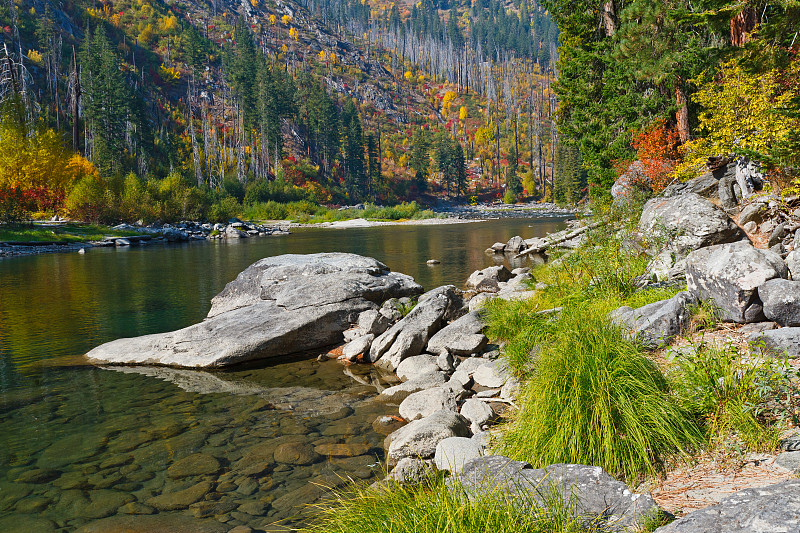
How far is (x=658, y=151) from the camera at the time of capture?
1880 centimetres

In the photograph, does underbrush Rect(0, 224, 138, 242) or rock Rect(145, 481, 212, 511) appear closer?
rock Rect(145, 481, 212, 511)

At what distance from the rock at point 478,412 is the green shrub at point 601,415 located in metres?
1.44

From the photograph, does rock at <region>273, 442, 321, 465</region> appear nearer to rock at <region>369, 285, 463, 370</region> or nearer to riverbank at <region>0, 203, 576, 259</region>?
rock at <region>369, 285, 463, 370</region>

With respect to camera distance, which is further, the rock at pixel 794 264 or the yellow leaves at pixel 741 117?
the yellow leaves at pixel 741 117

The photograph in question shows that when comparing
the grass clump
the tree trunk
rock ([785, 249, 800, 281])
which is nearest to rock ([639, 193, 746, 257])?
rock ([785, 249, 800, 281])

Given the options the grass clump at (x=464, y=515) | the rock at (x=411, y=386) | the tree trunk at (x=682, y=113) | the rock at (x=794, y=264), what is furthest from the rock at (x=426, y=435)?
the tree trunk at (x=682, y=113)

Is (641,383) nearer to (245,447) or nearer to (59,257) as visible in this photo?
(245,447)

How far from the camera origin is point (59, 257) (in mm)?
35531

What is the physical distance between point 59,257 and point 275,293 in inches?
1183

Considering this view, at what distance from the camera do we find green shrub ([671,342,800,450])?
A: 14.0 feet

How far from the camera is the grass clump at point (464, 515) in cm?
311

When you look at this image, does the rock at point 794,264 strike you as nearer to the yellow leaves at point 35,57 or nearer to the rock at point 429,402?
the rock at point 429,402

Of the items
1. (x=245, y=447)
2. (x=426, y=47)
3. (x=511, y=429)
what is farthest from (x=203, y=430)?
(x=426, y=47)

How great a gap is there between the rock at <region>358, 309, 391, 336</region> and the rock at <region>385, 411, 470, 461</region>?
563 cm
